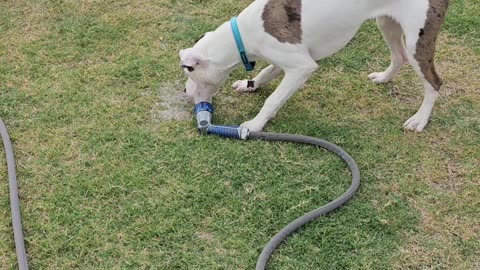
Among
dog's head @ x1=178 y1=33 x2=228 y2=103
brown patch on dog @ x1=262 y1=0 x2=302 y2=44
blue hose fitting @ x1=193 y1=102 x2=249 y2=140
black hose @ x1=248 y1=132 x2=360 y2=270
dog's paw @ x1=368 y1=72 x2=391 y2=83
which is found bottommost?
black hose @ x1=248 y1=132 x2=360 y2=270

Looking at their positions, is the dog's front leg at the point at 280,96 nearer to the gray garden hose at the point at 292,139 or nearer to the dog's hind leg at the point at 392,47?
the gray garden hose at the point at 292,139

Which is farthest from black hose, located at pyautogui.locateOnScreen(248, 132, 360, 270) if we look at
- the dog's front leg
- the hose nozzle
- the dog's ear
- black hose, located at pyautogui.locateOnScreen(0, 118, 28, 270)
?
black hose, located at pyautogui.locateOnScreen(0, 118, 28, 270)

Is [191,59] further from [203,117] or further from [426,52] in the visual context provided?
[426,52]

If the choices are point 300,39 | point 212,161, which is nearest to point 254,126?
→ point 212,161

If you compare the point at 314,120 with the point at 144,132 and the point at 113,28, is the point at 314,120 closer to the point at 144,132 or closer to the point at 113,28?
the point at 144,132

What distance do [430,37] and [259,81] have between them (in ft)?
4.25

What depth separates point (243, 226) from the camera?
3557mm

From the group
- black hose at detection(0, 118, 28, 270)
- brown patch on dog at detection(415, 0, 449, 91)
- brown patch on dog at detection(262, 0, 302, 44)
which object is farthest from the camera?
brown patch on dog at detection(262, 0, 302, 44)

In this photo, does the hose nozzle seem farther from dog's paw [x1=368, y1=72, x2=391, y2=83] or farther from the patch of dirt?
dog's paw [x1=368, y1=72, x2=391, y2=83]

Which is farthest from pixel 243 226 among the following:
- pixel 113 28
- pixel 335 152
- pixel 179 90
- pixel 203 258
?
pixel 113 28

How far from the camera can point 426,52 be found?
407 cm

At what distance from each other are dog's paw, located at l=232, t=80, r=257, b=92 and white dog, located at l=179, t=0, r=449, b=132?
33 cm

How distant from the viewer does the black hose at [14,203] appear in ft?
10.8

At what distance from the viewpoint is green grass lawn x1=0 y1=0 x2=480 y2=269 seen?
3428mm
